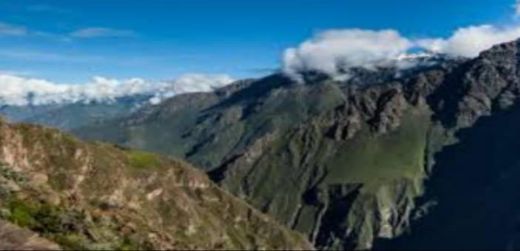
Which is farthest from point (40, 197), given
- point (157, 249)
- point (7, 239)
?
point (7, 239)

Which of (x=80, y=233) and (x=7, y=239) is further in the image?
(x=80, y=233)

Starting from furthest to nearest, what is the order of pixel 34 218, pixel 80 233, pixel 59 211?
pixel 59 211, pixel 34 218, pixel 80 233

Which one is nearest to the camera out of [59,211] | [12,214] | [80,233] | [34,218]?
[80,233]

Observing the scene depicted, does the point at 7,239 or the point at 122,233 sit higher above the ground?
the point at 7,239

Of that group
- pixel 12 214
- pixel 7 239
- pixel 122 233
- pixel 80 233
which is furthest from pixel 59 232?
pixel 7 239

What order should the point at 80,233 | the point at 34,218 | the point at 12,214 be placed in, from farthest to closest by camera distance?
the point at 34,218
the point at 12,214
the point at 80,233

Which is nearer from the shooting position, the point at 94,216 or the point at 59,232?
the point at 59,232

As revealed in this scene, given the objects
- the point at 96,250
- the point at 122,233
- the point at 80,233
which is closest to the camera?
the point at 96,250

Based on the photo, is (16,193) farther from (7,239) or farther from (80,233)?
(7,239)

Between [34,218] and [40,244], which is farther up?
[40,244]

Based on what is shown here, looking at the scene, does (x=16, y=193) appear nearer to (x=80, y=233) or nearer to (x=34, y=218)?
(x=34, y=218)
